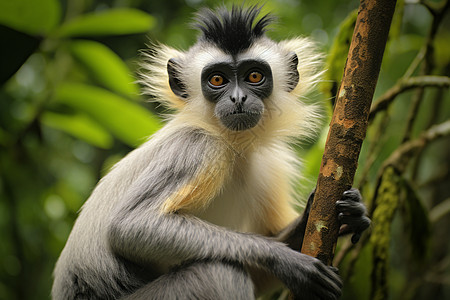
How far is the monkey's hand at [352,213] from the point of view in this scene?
2.88 meters

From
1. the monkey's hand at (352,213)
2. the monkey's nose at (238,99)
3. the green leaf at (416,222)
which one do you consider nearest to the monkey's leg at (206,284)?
the monkey's hand at (352,213)

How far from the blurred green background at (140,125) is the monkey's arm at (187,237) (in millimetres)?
1029

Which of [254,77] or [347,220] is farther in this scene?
[254,77]

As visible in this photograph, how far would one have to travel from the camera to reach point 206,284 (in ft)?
10.5

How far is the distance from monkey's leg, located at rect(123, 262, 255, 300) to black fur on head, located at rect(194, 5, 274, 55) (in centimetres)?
197

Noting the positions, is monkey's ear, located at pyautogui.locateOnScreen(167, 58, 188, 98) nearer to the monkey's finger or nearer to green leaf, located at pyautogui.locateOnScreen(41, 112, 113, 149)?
green leaf, located at pyautogui.locateOnScreen(41, 112, 113, 149)

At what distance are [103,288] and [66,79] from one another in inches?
182

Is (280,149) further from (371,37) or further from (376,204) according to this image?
(371,37)

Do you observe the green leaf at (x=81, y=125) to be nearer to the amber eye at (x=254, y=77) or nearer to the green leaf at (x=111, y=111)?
the green leaf at (x=111, y=111)

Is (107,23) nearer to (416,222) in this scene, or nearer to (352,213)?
(352,213)

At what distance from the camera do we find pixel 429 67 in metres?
4.18

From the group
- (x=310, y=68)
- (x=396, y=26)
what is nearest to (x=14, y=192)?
(x=310, y=68)

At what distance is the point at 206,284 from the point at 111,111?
9.06 ft

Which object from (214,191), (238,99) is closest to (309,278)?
(214,191)
